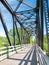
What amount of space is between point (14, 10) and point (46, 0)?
17774 millimetres

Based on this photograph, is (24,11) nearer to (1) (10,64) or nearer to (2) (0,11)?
(2) (0,11)

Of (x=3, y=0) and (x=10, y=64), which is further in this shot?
(x=3, y=0)

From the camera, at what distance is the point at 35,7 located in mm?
31828

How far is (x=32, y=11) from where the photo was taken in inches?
1330

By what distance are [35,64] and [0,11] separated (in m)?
8.23

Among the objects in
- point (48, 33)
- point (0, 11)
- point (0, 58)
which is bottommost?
point (0, 58)

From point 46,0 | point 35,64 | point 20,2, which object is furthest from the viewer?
point 20,2

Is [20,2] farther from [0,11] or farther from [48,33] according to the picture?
[48,33]

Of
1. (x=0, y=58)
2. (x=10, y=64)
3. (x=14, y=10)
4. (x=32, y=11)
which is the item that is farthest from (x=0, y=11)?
(x=32, y=11)

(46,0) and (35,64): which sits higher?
(46,0)

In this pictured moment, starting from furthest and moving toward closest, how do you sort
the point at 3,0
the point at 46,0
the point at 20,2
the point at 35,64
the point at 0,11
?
the point at 20,2
the point at 3,0
the point at 0,11
the point at 46,0
the point at 35,64

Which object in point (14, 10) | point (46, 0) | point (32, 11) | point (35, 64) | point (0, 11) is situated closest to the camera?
point (35, 64)

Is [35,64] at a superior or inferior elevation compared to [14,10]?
inferior

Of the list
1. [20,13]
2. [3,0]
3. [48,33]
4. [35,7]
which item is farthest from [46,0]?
[20,13]
